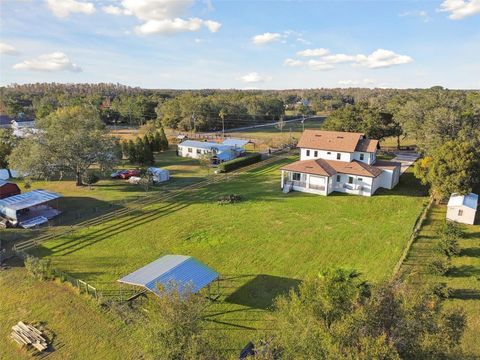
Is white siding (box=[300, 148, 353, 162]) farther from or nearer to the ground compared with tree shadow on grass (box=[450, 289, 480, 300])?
farther from the ground

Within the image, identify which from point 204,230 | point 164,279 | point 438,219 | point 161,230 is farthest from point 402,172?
point 164,279

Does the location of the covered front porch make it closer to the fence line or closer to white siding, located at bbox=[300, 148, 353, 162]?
white siding, located at bbox=[300, 148, 353, 162]

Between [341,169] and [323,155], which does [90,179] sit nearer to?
[323,155]

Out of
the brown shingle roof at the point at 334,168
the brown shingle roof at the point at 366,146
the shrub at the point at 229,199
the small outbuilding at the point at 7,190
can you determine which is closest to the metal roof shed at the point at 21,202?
the small outbuilding at the point at 7,190

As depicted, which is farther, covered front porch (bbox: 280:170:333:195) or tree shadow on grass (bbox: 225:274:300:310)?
covered front porch (bbox: 280:170:333:195)

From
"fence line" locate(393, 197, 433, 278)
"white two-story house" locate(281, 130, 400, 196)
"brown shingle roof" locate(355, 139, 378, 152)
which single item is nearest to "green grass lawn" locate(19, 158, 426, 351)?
"fence line" locate(393, 197, 433, 278)
